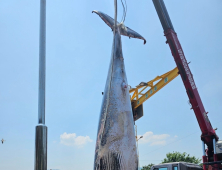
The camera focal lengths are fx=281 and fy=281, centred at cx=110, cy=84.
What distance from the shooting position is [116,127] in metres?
5.56

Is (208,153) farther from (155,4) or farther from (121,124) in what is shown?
(155,4)

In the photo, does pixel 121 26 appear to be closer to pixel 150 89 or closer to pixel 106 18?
pixel 106 18

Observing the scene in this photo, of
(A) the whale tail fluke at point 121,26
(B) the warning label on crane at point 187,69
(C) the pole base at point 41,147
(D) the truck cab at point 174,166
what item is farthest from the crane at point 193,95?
(C) the pole base at point 41,147

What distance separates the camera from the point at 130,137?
557cm

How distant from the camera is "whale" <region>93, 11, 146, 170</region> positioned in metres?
5.30

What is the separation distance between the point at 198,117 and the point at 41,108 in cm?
596

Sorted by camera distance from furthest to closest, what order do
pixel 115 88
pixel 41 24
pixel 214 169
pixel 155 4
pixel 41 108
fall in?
1. pixel 155 4
2. pixel 214 169
3. pixel 115 88
4. pixel 41 24
5. pixel 41 108

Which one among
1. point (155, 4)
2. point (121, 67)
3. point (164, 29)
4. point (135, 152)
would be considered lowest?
point (135, 152)

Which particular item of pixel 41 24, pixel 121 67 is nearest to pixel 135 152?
pixel 121 67

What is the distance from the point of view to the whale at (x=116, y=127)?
5.30m

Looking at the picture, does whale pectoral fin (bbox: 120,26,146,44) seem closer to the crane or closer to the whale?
the whale

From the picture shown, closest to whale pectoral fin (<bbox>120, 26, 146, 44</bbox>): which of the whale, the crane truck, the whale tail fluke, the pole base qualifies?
the whale tail fluke

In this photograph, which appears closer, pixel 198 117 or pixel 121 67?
pixel 121 67

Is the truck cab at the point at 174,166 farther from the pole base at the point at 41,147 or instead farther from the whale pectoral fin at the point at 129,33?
the whale pectoral fin at the point at 129,33
